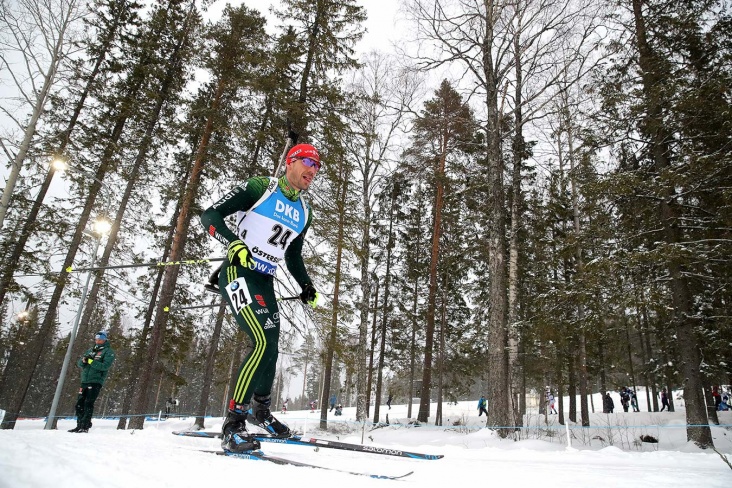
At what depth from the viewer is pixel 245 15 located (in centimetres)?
1474

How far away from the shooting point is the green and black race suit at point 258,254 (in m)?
3.23

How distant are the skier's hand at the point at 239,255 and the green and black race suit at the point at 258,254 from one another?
0.40ft

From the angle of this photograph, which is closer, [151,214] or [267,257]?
[267,257]

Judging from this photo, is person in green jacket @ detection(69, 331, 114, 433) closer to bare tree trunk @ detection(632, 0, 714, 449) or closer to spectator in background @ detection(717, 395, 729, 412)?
bare tree trunk @ detection(632, 0, 714, 449)

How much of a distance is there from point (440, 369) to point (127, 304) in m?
16.8

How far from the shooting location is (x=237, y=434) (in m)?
2.97

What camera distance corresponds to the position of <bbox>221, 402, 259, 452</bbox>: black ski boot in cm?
287

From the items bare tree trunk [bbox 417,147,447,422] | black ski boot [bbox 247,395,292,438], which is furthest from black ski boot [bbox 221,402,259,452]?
bare tree trunk [bbox 417,147,447,422]

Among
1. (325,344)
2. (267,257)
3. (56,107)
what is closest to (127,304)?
(56,107)

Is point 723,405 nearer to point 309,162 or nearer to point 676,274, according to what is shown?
point 676,274

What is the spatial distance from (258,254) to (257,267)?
12 centimetres

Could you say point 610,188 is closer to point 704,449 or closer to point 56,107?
point 704,449

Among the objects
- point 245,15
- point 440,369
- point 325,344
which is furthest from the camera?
point 440,369

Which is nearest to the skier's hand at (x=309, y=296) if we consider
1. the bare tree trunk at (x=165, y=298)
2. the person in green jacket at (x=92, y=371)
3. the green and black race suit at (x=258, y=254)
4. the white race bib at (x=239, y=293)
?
the green and black race suit at (x=258, y=254)
